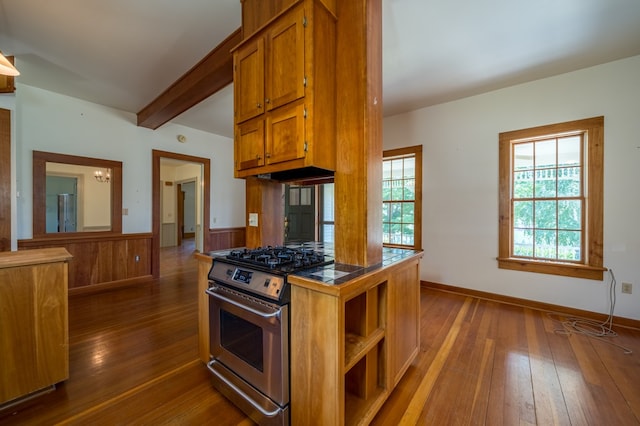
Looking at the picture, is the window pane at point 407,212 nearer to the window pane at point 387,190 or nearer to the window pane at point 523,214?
the window pane at point 387,190

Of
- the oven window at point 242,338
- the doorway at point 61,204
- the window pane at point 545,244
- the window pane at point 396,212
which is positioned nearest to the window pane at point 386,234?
the window pane at point 396,212

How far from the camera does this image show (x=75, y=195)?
3729 millimetres

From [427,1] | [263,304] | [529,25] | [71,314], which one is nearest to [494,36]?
[529,25]

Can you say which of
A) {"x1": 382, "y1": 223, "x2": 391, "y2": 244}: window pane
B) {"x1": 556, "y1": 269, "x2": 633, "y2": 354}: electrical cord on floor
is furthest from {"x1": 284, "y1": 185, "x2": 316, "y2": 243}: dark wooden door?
{"x1": 556, "y1": 269, "x2": 633, "y2": 354}: electrical cord on floor

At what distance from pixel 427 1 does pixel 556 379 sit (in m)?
2.99

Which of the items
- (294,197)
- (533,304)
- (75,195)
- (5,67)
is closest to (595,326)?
(533,304)

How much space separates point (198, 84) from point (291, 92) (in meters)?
1.90

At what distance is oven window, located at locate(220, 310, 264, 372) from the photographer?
1.40 m

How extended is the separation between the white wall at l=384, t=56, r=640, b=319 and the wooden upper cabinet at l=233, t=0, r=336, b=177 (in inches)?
110

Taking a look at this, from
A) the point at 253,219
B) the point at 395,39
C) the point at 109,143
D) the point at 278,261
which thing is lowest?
the point at 278,261

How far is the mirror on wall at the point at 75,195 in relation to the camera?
3.37m

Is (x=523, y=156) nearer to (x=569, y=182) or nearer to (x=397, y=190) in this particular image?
(x=569, y=182)

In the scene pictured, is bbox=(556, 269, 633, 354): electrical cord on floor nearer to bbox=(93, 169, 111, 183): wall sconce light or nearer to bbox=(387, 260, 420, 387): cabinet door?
bbox=(387, 260, 420, 387): cabinet door

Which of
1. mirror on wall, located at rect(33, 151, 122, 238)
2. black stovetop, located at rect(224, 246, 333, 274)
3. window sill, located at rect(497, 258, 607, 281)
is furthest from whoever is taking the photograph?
mirror on wall, located at rect(33, 151, 122, 238)
